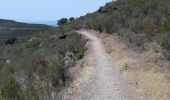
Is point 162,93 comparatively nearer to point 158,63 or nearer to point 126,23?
point 158,63

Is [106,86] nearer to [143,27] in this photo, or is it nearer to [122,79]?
[122,79]

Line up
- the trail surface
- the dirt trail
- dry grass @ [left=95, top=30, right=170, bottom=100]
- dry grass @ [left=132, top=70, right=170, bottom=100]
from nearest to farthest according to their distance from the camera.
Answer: dry grass @ [left=132, top=70, right=170, bottom=100] → dry grass @ [left=95, top=30, right=170, bottom=100] → the dirt trail → the trail surface

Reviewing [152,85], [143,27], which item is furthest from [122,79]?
[143,27]

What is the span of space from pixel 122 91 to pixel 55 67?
465cm

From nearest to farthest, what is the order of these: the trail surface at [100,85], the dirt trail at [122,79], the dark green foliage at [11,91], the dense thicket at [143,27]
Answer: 1. the dirt trail at [122,79]
2. the trail surface at [100,85]
3. the dark green foliage at [11,91]
4. the dense thicket at [143,27]

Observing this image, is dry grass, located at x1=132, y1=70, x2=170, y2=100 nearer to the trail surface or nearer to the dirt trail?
the dirt trail

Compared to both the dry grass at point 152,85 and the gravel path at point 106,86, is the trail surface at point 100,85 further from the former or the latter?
the dry grass at point 152,85

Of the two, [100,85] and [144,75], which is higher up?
[144,75]

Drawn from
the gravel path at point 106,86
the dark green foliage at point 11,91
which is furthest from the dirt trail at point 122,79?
the dark green foliage at point 11,91

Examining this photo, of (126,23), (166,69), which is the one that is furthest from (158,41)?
(126,23)

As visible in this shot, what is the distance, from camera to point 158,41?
59.9 feet

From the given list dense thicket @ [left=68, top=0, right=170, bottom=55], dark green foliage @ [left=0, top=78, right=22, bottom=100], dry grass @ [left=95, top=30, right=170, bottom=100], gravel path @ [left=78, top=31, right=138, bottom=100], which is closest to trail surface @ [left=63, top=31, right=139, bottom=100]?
gravel path @ [left=78, top=31, right=138, bottom=100]

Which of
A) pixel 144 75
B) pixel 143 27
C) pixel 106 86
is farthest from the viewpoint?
pixel 143 27

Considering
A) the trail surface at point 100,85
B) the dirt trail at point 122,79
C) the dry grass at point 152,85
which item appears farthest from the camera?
the trail surface at point 100,85
